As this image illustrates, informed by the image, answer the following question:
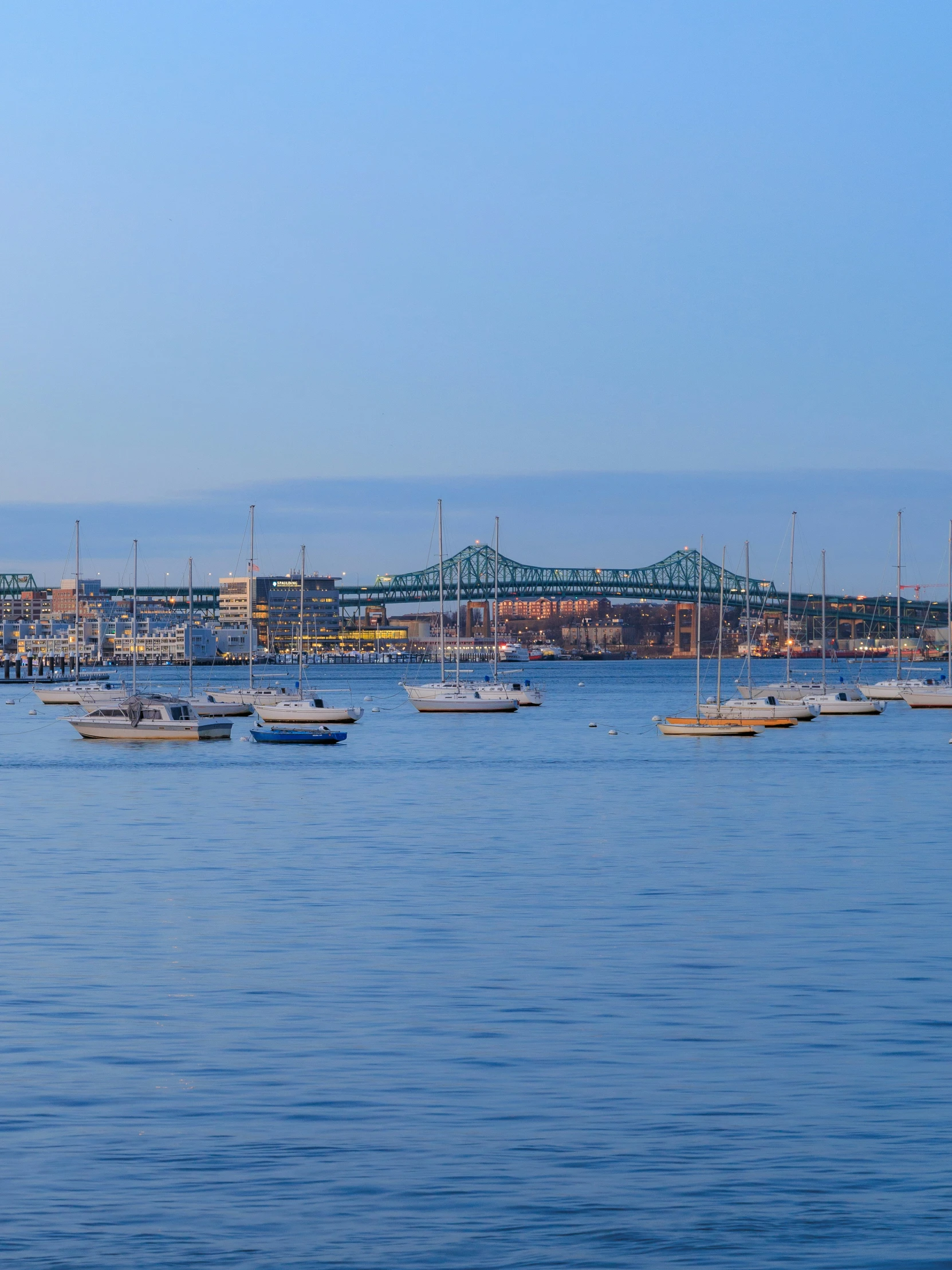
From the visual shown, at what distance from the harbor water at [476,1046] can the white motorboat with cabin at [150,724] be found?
77.7 feet

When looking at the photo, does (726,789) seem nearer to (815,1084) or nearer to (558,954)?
(558,954)

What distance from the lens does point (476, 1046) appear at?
39.0 feet

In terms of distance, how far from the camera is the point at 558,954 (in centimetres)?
1568

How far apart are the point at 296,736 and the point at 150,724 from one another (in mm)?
4326

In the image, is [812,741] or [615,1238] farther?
[812,741]

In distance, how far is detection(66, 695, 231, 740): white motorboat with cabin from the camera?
173 feet

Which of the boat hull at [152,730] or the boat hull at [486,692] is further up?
the boat hull at [486,692]

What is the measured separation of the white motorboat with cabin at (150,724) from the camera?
52.7m

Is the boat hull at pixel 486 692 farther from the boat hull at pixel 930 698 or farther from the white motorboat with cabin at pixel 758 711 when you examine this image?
the boat hull at pixel 930 698

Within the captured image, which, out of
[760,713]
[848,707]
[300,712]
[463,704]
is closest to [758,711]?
[760,713]

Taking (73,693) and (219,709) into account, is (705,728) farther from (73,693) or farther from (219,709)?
(73,693)

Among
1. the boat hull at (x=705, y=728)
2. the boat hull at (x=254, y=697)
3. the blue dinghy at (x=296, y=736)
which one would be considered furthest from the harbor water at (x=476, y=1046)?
the boat hull at (x=254, y=697)

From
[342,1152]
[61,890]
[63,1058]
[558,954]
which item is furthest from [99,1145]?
[61,890]

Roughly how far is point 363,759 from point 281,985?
34938 millimetres
